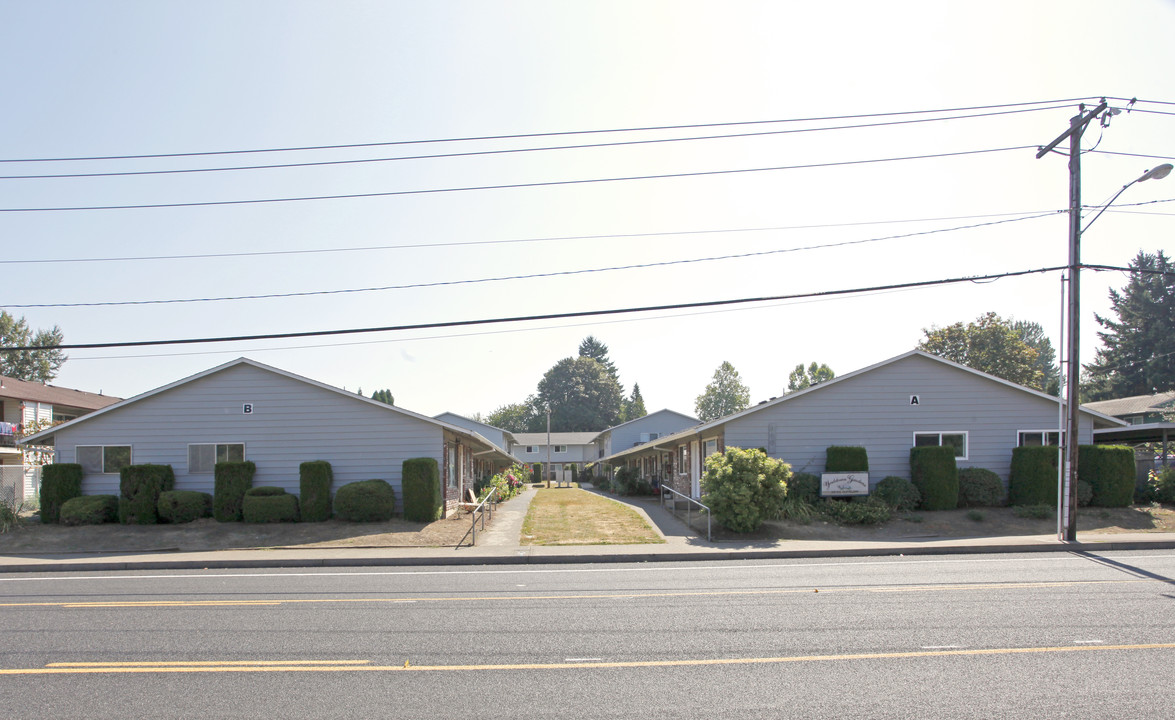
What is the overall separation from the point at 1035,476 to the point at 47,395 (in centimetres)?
4518

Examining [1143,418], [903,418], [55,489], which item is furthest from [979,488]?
[1143,418]

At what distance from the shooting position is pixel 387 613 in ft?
29.0

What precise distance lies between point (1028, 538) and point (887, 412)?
19.2ft

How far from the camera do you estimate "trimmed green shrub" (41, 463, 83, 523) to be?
20188 millimetres

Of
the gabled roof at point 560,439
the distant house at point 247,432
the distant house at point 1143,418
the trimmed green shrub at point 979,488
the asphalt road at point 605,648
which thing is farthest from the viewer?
the gabled roof at point 560,439

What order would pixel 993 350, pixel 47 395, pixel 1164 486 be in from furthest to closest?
1. pixel 993 350
2. pixel 47 395
3. pixel 1164 486

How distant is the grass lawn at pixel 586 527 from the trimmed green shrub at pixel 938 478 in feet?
25.5

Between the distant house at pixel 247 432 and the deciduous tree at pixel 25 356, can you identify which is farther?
the deciduous tree at pixel 25 356

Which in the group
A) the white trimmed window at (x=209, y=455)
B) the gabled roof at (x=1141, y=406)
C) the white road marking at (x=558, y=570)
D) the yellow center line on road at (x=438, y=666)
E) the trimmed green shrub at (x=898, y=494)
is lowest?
the white road marking at (x=558, y=570)

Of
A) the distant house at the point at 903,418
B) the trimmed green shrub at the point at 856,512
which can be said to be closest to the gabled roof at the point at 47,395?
the distant house at the point at 903,418

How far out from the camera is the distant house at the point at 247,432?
21.0m

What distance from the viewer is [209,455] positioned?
69.4 ft

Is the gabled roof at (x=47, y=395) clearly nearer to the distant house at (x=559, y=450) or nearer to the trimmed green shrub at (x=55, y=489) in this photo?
the trimmed green shrub at (x=55, y=489)

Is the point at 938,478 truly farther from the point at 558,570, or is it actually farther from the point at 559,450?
the point at 559,450
